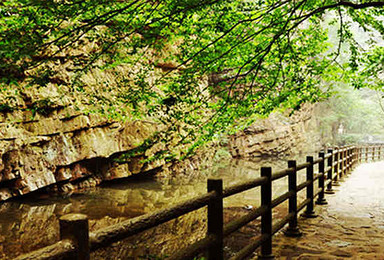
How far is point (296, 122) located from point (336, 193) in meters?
23.5

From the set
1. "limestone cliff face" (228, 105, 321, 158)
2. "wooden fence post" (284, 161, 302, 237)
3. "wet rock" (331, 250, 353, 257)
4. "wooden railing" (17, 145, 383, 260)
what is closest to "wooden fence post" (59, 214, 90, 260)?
"wooden railing" (17, 145, 383, 260)

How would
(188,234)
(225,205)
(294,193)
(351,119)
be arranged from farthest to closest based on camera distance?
(351,119)
(225,205)
(188,234)
(294,193)

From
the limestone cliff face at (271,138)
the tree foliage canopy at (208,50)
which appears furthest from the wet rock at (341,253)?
the limestone cliff face at (271,138)

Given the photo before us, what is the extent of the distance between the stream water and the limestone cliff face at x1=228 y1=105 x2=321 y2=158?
10.9 meters

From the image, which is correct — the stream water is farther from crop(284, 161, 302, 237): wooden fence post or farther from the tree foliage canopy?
the tree foliage canopy

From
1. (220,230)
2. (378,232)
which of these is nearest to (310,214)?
(378,232)

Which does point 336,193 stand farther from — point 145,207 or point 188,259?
point 188,259

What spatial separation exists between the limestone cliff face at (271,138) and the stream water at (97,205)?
1091cm

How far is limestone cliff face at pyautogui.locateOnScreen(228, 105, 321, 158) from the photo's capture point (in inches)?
1113

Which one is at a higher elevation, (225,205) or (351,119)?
(351,119)

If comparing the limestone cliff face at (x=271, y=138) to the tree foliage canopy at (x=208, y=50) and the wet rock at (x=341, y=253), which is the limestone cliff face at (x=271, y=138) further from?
the wet rock at (x=341, y=253)

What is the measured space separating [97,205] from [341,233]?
872cm

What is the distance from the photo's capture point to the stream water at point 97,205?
811 cm

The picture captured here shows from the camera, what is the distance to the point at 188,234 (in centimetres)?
798
